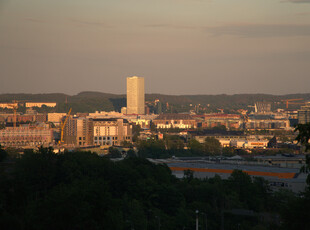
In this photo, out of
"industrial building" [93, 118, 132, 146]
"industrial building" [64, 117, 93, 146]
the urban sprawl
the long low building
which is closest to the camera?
the long low building

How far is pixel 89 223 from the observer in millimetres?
22406

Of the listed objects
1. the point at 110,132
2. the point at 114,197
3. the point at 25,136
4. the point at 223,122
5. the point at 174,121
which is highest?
the point at 174,121

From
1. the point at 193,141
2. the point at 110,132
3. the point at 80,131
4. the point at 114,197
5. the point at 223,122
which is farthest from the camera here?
the point at 223,122

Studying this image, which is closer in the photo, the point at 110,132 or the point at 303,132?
the point at 303,132

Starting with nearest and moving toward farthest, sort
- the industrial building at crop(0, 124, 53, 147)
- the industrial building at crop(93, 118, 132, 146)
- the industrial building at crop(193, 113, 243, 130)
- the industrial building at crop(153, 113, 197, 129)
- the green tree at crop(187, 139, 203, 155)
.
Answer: the green tree at crop(187, 139, 203, 155) < the industrial building at crop(0, 124, 53, 147) < the industrial building at crop(93, 118, 132, 146) < the industrial building at crop(193, 113, 243, 130) < the industrial building at crop(153, 113, 197, 129)

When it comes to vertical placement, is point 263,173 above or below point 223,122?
below

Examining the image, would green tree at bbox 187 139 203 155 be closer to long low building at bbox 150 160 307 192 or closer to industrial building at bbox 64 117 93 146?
industrial building at bbox 64 117 93 146

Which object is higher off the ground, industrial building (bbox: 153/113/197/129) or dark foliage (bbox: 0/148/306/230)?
industrial building (bbox: 153/113/197/129)

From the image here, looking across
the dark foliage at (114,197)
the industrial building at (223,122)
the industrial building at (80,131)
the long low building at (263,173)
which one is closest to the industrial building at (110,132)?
the industrial building at (80,131)

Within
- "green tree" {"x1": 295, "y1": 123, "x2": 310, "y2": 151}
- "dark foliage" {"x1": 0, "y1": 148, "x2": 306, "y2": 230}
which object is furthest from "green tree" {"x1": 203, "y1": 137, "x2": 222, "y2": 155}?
"green tree" {"x1": 295, "y1": 123, "x2": 310, "y2": 151}

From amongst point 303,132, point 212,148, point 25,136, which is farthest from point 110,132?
point 303,132

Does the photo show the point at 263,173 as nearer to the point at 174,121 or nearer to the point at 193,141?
the point at 193,141

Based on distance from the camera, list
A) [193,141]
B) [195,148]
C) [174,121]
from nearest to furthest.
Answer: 1. [195,148]
2. [193,141]
3. [174,121]

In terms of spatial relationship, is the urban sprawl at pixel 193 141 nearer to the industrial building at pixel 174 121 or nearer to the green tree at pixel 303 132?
the industrial building at pixel 174 121
